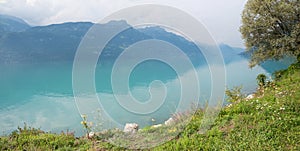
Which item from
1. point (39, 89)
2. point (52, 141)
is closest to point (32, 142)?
point (52, 141)

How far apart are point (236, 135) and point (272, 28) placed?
15.6 metres

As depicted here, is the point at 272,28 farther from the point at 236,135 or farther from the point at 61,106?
the point at 61,106

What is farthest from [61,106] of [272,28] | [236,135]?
[236,135]

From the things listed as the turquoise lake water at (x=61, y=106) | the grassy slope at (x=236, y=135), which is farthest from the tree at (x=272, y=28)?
the grassy slope at (x=236, y=135)

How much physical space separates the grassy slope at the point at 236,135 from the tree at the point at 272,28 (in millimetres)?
11173

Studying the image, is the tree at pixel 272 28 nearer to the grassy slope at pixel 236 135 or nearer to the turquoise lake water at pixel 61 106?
the turquoise lake water at pixel 61 106

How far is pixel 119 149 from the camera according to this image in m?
7.45

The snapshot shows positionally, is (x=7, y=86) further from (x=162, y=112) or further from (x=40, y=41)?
(x=40, y=41)

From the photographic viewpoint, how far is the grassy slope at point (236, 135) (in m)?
6.71

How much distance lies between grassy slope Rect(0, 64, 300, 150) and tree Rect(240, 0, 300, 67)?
36.7 feet

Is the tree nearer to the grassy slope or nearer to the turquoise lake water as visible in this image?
the turquoise lake water

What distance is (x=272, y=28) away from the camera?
66.0 feet

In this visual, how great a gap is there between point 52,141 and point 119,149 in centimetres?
218

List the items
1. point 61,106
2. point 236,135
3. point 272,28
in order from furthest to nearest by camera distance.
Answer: point 61,106, point 272,28, point 236,135
